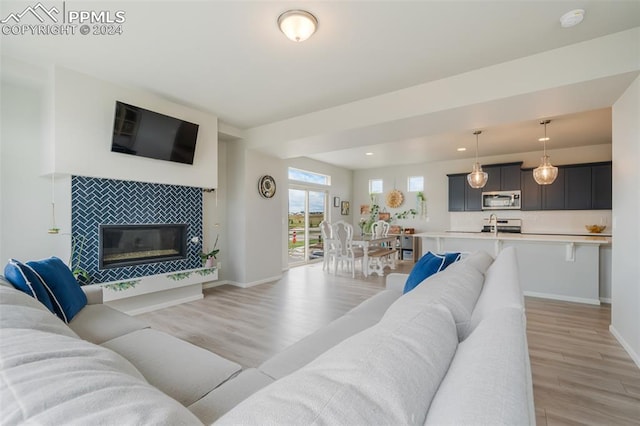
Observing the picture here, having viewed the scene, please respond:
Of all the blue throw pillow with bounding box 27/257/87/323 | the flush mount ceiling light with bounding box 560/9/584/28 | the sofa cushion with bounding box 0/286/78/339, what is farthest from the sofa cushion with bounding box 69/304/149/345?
the flush mount ceiling light with bounding box 560/9/584/28

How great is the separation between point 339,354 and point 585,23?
3106 mm

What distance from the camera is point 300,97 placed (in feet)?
11.5

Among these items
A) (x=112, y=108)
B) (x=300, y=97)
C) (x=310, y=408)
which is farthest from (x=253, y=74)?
(x=310, y=408)

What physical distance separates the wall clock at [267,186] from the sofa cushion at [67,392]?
14.5 feet

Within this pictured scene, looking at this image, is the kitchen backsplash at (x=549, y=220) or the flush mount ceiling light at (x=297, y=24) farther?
the kitchen backsplash at (x=549, y=220)

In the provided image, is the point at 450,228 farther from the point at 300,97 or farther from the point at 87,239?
the point at 87,239

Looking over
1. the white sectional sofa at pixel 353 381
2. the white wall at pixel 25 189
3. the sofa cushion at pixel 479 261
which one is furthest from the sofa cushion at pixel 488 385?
the white wall at pixel 25 189

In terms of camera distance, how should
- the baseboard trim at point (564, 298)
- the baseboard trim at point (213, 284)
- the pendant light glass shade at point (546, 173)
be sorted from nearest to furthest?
1. the baseboard trim at point (564, 298)
2. the pendant light glass shade at point (546, 173)
3. the baseboard trim at point (213, 284)

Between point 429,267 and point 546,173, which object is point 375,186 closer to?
point 546,173

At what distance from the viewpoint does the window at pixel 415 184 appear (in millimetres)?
8016

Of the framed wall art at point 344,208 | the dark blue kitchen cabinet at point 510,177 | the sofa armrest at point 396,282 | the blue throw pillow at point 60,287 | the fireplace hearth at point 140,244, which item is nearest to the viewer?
the blue throw pillow at point 60,287
